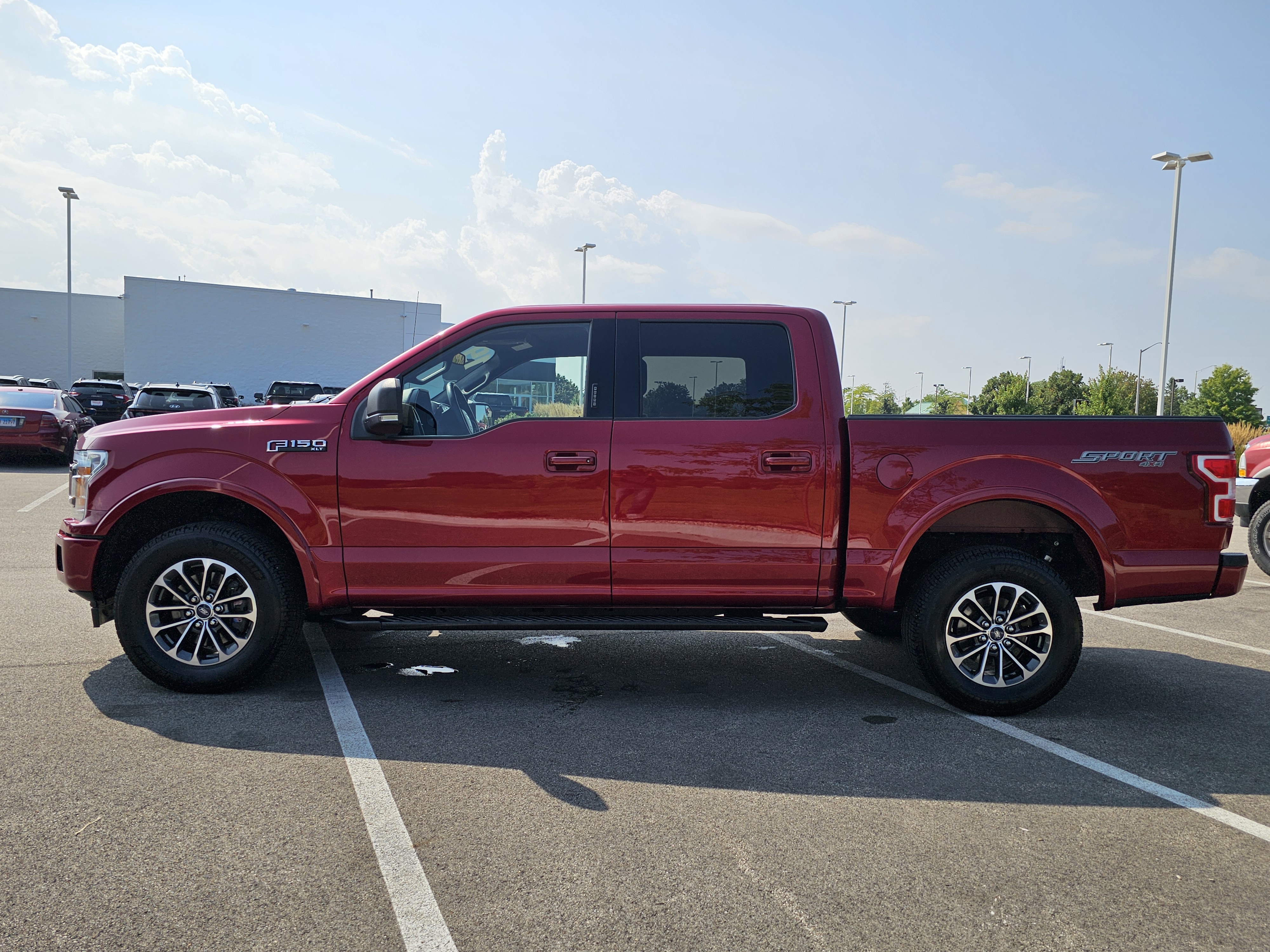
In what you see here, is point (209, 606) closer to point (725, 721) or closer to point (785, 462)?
point (725, 721)

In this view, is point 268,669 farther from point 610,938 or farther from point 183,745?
point 610,938

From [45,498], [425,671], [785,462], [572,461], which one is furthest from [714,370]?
[45,498]

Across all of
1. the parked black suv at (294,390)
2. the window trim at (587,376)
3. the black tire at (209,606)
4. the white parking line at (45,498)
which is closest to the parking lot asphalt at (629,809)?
the black tire at (209,606)

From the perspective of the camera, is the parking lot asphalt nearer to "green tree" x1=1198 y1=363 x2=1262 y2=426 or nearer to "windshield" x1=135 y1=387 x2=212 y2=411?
"windshield" x1=135 y1=387 x2=212 y2=411

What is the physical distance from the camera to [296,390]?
97.0 ft

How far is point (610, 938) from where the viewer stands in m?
2.69

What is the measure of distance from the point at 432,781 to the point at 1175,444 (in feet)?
13.2

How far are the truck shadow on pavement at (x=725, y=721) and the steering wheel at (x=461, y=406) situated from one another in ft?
4.78

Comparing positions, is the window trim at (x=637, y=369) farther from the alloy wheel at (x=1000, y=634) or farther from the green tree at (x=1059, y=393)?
the green tree at (x=1059, y=393)

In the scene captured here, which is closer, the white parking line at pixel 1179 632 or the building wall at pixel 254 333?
the white parking line at pixel 1179 632

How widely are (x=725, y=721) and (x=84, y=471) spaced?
11.9 ft

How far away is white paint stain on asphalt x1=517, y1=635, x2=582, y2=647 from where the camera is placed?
248 inches

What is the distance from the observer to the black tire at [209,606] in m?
4.83

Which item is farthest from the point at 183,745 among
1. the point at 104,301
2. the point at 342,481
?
the point at 104,301
